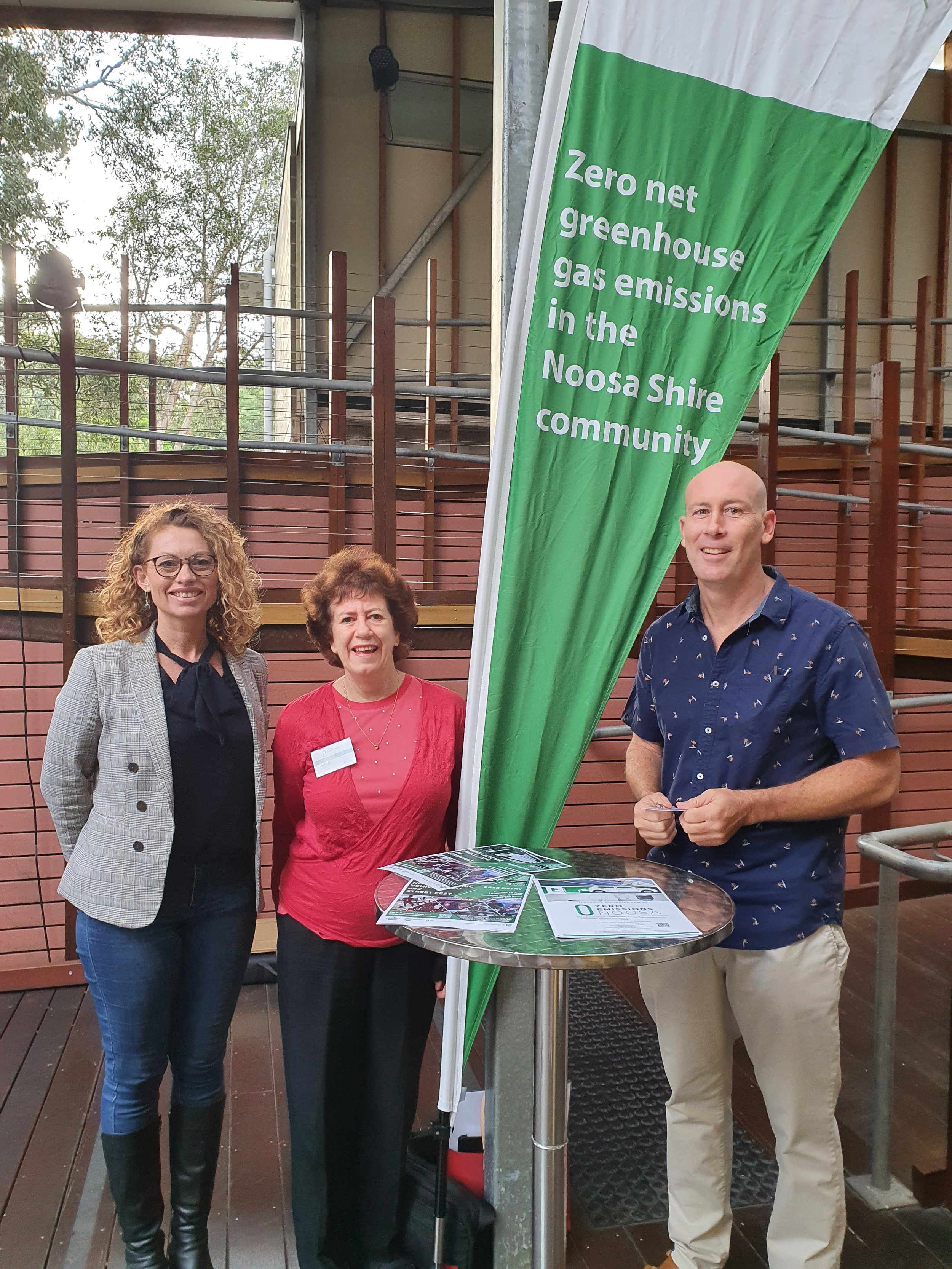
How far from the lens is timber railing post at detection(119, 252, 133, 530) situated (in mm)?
6461

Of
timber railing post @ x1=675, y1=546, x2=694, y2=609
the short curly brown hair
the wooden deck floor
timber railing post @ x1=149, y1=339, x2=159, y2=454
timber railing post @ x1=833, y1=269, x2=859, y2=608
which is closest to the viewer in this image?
the short curly brown hair

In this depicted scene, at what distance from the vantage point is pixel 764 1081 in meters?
1.73

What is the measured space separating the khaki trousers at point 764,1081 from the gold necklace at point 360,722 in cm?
68

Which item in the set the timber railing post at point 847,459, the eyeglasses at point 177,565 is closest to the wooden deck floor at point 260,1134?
the eyeglasses at point 177,565

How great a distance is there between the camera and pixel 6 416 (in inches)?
163

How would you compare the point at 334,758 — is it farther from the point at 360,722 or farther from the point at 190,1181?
the point at 190,1181

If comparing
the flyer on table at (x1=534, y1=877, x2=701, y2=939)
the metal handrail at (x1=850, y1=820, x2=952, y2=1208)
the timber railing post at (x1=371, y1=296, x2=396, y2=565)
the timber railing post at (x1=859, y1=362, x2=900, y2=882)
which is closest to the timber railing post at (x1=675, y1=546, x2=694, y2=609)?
the timber railing post at (x1=859, y1=362, x2=900, y2=882)

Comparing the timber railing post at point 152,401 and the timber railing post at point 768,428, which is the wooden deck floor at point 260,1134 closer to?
the timber railing post at point 768,428

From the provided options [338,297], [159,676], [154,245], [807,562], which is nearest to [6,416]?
[338,297]

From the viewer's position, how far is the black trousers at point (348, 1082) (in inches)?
70.1

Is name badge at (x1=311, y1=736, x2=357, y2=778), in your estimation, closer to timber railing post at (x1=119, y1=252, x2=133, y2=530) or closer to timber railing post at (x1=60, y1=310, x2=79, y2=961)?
timber railing post at (x1=60, y1=310, x2=79, y2=961)

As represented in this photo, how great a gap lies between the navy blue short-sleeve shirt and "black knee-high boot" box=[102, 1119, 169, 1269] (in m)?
1.19

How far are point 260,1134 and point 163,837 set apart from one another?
1.23m

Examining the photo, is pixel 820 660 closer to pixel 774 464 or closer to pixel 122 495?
pixel 774 464
